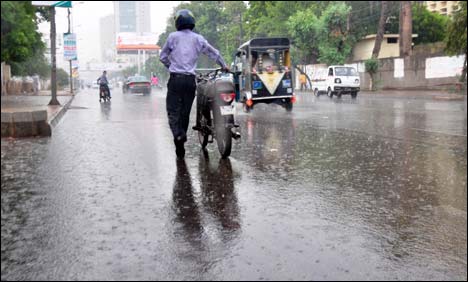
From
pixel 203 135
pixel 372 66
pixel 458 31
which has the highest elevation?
pixel 458 31

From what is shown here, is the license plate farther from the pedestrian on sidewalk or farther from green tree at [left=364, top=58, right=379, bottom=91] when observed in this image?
green tree at [left=364, top=58, right=379, bottom=91]

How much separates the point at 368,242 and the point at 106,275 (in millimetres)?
1770

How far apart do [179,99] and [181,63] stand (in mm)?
474

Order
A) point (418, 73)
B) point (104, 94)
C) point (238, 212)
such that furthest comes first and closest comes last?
point (418, 73) < point (104, 94) < point (238, 212)

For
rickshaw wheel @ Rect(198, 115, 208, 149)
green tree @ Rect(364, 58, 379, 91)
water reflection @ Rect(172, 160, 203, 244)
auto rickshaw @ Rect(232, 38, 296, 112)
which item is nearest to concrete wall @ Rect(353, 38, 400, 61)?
green tree @ Rect(364, 58, 379, 91)

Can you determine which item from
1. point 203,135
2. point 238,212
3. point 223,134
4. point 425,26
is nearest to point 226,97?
point 223,134

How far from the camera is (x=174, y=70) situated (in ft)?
24.1

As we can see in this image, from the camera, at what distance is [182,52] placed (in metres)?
7.32

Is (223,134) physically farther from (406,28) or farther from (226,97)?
(406,28)

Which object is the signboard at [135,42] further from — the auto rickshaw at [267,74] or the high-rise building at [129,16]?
the auto rickshaw at [267,74]

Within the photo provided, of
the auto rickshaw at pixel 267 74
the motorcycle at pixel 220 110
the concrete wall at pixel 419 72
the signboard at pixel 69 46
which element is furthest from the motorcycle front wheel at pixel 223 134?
the signboard at pixel 69 46

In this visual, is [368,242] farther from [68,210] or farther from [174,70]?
[174,70]

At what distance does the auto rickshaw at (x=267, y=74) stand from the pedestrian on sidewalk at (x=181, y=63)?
37.7 feet

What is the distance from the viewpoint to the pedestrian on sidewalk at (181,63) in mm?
7332
